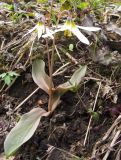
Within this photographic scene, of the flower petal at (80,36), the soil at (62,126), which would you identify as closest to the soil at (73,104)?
the soil at (62,126)

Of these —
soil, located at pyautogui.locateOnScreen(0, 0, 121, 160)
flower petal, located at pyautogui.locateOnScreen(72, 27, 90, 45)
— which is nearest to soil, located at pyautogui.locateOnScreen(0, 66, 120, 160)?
soil, located at pyautogui.locateOnScreen(0, 0, 121, 160)

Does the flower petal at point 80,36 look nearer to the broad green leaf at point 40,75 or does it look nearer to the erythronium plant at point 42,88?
the erythronium plant at point 42,88

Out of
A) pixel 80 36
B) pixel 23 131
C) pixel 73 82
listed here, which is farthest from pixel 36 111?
pixel 80 36

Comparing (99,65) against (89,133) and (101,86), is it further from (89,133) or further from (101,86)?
(89,133)

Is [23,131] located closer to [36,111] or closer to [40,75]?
[36,111]

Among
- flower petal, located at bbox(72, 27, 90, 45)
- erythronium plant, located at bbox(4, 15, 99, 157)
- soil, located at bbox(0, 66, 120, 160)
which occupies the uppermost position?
flower petal, located at bbox(72, 27, 90, 45)

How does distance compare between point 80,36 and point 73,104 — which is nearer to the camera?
point 80,36

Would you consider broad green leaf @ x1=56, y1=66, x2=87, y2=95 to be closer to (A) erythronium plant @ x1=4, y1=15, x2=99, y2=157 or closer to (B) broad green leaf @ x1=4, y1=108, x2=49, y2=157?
(A) erythronium plant @ x1=4, y1=15, x2=99, y2=157
